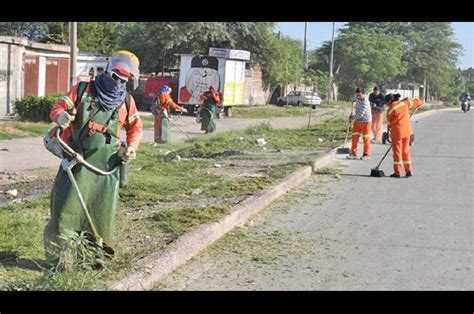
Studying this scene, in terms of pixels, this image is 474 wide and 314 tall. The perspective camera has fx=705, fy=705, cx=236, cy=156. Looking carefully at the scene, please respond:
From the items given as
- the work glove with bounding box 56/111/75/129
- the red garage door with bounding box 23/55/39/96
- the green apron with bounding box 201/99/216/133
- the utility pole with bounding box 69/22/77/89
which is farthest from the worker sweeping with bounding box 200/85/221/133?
the work glove with bounding box 56/111/75/129

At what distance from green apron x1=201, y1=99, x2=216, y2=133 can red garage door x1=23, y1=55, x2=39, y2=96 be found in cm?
802

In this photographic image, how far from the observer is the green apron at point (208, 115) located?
20359 millimetres

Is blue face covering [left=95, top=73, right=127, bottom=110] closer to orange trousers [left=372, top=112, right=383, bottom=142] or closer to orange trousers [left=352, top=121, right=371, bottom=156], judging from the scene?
orange trousers [left=352, top=121, right=371, bottom=156]

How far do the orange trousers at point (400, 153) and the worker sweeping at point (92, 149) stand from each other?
7825 millimetres

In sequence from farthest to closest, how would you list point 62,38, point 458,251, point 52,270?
point 62,38, point 458,251, point 52,270

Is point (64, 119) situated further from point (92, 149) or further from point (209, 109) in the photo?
point (209, 109)

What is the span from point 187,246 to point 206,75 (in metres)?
24.9

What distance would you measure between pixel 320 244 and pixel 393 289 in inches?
63.5

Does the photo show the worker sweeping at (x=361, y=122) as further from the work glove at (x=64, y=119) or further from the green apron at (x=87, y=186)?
the work glove at (x=64, y=119)

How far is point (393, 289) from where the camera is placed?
5633 millimetres

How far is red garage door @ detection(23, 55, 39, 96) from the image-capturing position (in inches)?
1000
